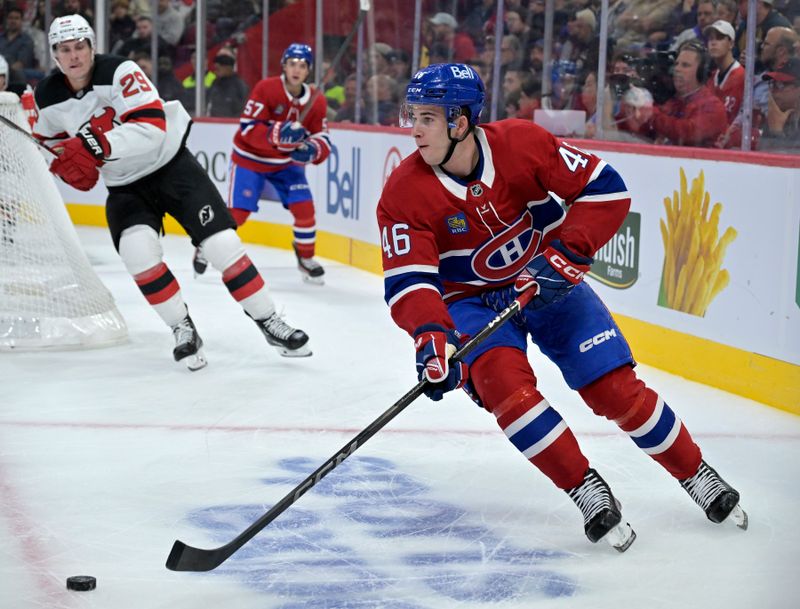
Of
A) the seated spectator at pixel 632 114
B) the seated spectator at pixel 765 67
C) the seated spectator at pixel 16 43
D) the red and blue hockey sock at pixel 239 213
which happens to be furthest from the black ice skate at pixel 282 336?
the seated spectator at pixel 16 43

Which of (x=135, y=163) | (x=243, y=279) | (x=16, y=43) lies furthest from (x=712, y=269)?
(x=16, y=43)

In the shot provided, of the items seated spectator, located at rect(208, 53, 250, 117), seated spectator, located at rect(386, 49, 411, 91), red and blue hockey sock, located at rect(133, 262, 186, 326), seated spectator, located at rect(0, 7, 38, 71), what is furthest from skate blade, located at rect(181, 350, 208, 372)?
seated spectator, located at rect(0, 7, 38, 71)

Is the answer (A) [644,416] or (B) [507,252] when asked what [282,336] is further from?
(A) [644,416]

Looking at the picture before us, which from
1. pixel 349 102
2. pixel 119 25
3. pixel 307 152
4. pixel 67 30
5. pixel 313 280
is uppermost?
pixel 119 25

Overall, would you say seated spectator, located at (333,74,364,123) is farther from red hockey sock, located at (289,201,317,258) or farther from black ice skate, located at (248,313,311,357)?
black ice skate, located at (248,313,311,357)

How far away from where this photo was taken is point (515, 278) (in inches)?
101

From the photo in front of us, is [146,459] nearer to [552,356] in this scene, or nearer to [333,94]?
[552,356]

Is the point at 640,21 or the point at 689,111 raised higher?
the point at 640,21

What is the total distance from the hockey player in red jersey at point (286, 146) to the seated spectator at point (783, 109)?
2.65 m

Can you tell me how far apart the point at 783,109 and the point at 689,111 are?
51 centimetres

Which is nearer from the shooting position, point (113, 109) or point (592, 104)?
point (113, 109)

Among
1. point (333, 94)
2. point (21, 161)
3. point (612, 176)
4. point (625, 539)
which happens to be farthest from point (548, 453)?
point (333, 94)

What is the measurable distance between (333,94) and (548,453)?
5273 mm

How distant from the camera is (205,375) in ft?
13.4
